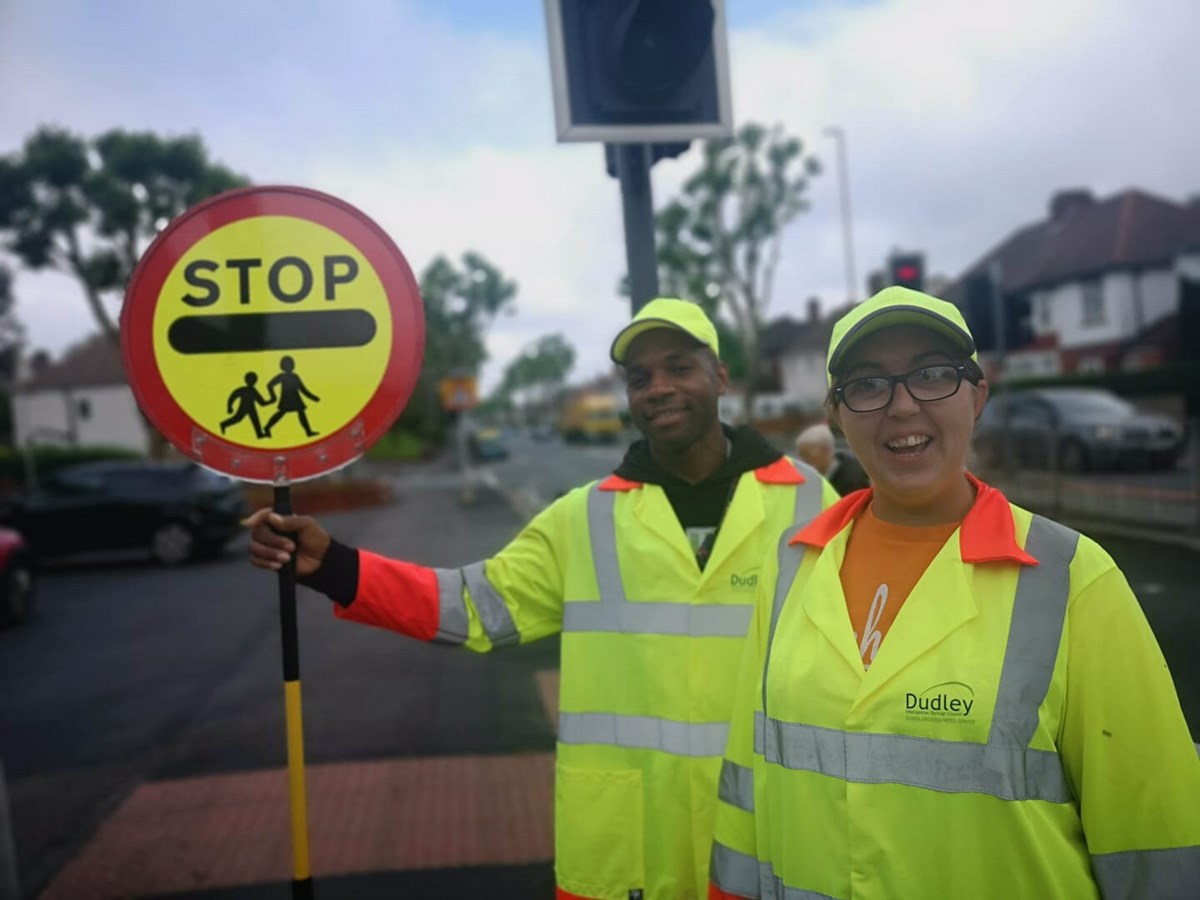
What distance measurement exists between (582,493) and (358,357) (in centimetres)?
71

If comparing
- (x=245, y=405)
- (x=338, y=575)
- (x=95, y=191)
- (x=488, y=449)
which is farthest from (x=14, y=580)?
(x=488, y=449)

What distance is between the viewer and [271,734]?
678 centimetres

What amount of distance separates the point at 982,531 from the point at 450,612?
1327 mm

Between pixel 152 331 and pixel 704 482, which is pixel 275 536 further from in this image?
pixel 704 482

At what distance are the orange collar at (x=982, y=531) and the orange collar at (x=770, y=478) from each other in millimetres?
639

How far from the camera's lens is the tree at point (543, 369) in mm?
144250

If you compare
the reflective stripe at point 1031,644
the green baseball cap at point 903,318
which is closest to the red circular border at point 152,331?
the green baseball cap at point 903,318

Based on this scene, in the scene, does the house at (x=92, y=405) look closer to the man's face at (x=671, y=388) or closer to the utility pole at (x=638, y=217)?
the utility pole at (x=638, y=217)

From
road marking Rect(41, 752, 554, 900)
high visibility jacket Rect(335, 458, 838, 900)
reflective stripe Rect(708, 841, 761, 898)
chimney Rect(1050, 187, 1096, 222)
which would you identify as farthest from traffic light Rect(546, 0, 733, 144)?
chimney Rect(1050, 187, 1096, 222)

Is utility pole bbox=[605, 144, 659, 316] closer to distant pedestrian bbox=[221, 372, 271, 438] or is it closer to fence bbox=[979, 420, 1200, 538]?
distant pedestrian bbox=[221, 372, 271, 438]

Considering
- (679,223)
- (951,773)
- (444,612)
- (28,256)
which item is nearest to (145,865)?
(444,612)

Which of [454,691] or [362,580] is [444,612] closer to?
[362,580]

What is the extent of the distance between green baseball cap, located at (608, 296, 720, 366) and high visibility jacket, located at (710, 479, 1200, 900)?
1.05 m

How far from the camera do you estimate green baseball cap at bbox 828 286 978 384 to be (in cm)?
186
